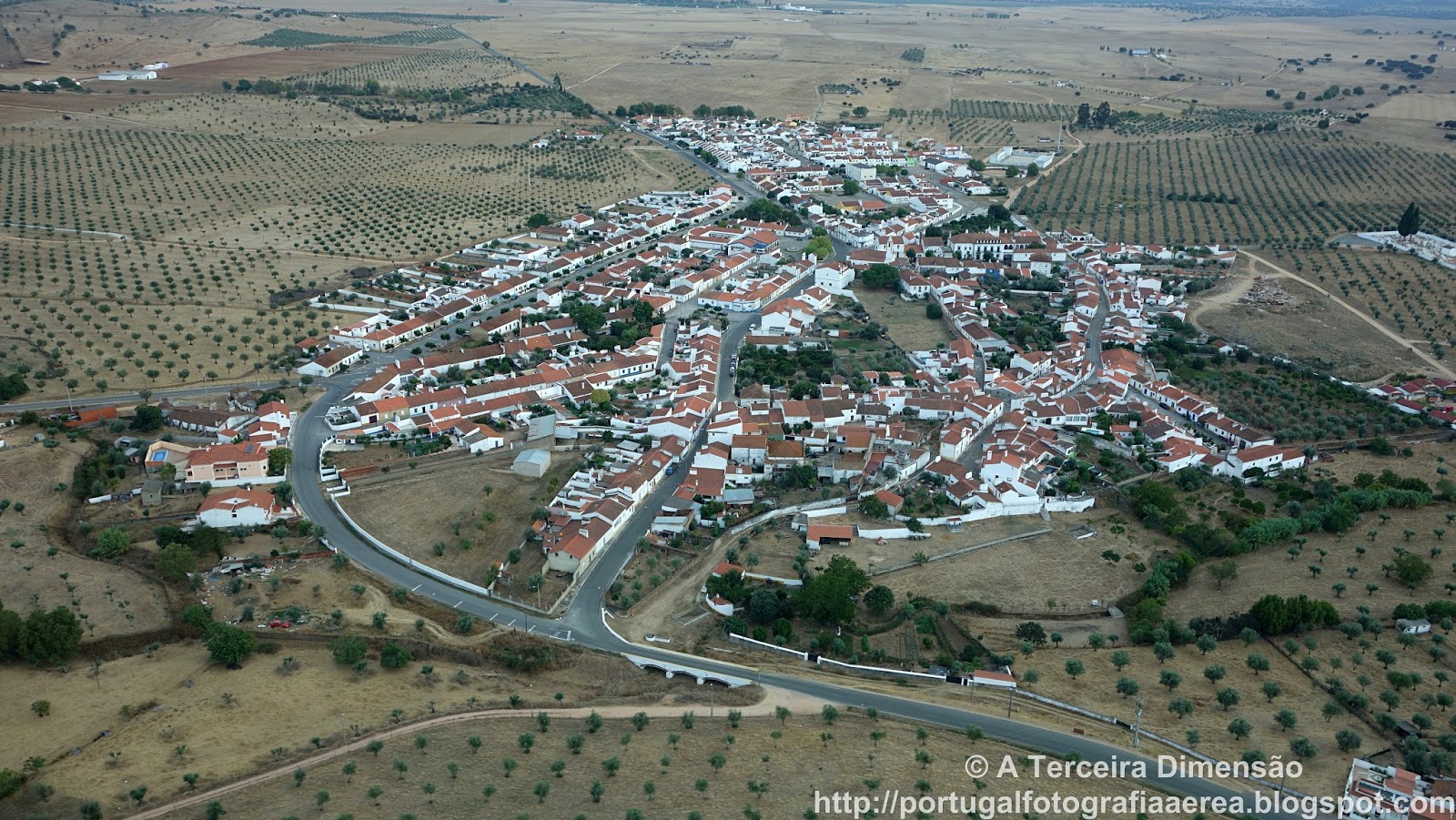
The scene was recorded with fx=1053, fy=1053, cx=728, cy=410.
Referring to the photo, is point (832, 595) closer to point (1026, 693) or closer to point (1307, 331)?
point (1026, 693)

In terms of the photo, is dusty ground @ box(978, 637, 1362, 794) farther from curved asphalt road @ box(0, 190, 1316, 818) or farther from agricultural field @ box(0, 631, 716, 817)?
agricultural field @ box(0, 631, 716, 817)

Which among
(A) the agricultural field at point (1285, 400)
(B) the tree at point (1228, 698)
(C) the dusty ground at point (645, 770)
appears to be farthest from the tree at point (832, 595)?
(A) the agricultural field at point (1285, 400)

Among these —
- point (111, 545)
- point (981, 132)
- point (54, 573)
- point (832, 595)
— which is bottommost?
point (54, 573)

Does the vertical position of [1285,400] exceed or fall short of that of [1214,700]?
it exceeds it

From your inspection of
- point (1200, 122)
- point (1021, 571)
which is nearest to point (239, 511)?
point (1021, 571)

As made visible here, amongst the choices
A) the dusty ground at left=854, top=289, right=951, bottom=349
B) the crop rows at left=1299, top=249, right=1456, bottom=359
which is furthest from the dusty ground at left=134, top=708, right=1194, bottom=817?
the crop rows at left=1299, top=249, right=1456, bottom=359

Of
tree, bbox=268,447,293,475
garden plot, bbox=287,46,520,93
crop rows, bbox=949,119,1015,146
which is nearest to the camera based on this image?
tree, bbox=268,447,293,475
